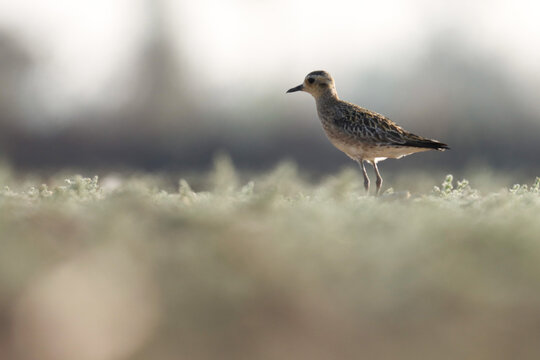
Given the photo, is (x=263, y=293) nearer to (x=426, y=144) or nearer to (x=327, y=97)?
(x=426, y=144)

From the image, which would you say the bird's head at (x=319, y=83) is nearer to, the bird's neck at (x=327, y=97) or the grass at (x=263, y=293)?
the bird's neck at (x=327, y=97)

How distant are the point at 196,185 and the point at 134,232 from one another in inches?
215

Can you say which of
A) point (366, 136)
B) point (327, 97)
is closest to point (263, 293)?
point (366, 136)

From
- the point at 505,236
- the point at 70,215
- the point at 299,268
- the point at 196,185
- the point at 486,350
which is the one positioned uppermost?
the point at 196,185

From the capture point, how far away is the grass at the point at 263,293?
56.8 inches

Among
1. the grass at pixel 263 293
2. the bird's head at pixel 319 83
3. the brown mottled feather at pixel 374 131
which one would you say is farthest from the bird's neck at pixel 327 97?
the grass at pixel 263 293

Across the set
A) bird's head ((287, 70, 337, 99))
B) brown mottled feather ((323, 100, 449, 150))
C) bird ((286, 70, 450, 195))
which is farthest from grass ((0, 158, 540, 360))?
bird's head ((287, 70, 337, 99))

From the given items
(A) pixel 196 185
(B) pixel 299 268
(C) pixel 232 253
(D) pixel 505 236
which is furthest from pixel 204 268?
(A) pixel 196 185

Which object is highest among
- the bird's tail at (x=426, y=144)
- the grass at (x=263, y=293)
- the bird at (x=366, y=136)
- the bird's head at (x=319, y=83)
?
the bird's head at (x=319, y=83)

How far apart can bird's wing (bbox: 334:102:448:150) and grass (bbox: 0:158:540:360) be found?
6.43 metres

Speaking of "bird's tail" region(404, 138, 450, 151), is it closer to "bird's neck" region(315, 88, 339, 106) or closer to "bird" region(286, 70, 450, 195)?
"bird" region(286, 70, 450, 195)

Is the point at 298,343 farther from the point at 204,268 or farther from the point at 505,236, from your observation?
the point at 505,236

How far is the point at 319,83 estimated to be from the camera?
9.49 meters

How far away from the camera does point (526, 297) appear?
164 centimetres
